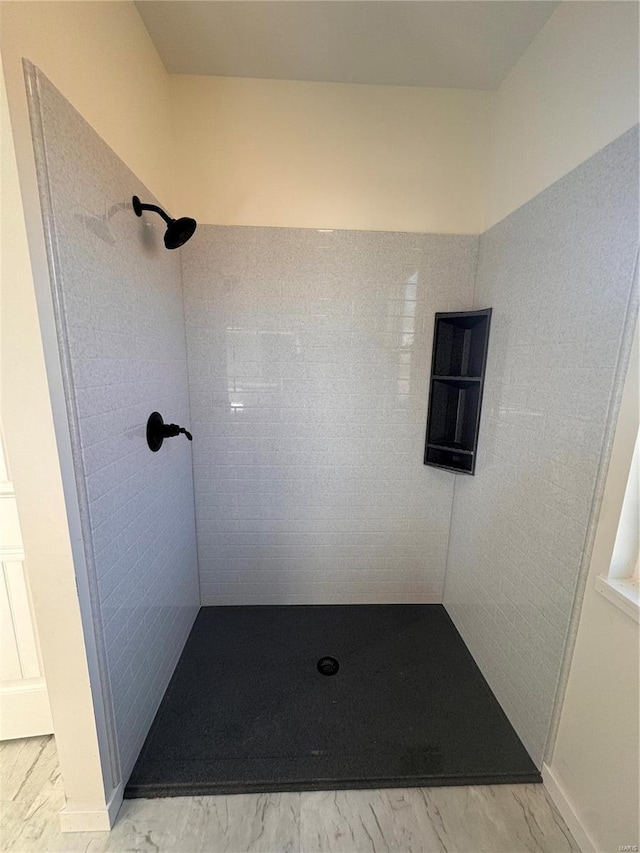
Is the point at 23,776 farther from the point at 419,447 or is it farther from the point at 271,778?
the point at 419,447

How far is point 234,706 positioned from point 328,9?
107 inches

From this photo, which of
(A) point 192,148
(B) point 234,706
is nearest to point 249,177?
(A) point 192,148

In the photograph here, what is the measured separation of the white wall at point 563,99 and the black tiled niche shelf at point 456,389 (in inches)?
19.6

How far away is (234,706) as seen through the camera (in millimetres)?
1364

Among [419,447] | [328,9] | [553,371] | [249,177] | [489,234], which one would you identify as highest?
[328,9]

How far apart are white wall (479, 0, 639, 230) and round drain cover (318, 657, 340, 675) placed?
220 cm

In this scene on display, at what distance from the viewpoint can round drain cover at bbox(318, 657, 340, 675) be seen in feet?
5.03

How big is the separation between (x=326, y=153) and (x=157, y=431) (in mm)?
1488

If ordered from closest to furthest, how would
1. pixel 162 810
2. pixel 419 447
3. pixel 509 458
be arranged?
pixel 162 810 → pixel 509 458 → pixel 419 447

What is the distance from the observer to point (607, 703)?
0.92m

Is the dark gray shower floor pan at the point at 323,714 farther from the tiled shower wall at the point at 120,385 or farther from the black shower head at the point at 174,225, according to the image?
the black shower head at the point at 174,225

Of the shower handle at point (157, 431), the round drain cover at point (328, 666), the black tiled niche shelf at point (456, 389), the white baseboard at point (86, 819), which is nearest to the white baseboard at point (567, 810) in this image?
the round drain cover at point (328, 666)

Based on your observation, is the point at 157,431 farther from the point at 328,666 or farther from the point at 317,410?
the point at 328,666

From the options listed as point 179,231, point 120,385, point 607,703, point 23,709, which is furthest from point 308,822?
point 179,231
